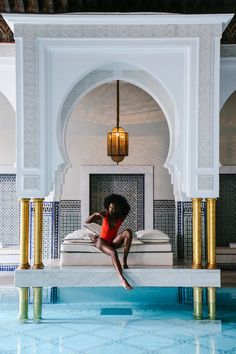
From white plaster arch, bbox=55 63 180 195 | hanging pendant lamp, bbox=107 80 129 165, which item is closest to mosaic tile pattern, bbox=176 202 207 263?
hanging pendant lamp, bbox=107 80 129 165

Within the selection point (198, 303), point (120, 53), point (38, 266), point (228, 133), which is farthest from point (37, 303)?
point (228, 133)

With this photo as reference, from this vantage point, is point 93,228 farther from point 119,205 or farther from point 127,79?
point 127,79

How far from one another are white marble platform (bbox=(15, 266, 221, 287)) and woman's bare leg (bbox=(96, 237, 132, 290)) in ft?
0.18

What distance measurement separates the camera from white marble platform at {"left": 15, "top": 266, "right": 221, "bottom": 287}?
5277 millimetres

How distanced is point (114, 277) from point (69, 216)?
207 cm

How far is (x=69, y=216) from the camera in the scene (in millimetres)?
7289

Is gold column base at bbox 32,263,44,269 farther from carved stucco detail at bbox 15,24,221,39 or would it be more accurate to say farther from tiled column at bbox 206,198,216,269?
carved stucco detail at bbox 15,24,221,39

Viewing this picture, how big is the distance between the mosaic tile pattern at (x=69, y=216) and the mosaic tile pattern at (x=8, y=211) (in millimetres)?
497

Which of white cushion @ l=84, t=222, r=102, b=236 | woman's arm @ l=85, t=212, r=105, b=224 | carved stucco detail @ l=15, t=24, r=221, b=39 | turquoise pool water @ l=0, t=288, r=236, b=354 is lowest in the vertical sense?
turquoise pool water @ l=0, t=288, r=236, b=354

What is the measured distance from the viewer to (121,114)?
7355 millimetres

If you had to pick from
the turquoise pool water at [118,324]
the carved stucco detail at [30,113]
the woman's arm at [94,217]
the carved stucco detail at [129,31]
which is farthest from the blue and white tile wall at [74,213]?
the carved stucco detail at [129,31]

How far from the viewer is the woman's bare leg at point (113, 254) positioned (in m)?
5.26

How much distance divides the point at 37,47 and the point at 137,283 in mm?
2017

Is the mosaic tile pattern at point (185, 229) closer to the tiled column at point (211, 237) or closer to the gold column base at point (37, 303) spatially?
the tiled column at point (211, 237)
